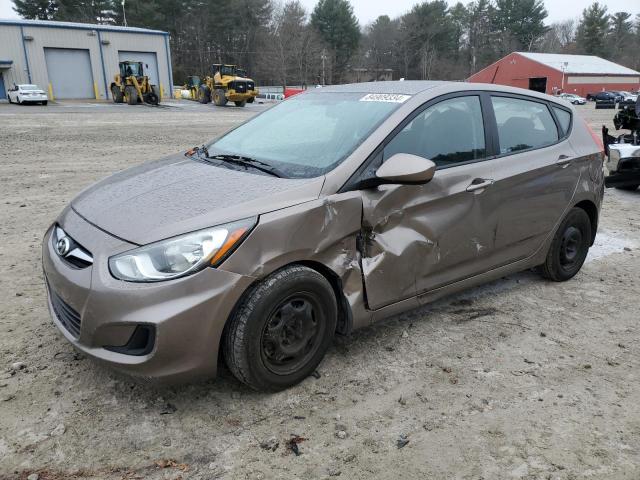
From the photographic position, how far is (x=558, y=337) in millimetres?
3559

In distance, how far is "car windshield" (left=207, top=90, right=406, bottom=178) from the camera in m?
3.07

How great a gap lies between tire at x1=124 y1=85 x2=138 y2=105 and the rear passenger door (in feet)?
104

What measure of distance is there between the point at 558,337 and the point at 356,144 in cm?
191

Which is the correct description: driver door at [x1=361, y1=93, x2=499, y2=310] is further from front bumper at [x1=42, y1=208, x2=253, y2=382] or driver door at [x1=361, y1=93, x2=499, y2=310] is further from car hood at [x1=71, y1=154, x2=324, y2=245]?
front bumper at [x1=42, y1=208, x2=253, y2=382]

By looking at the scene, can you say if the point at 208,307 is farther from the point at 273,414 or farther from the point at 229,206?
the point at 273,414

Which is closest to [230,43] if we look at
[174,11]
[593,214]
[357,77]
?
[174,11]

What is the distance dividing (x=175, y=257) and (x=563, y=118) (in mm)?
3474

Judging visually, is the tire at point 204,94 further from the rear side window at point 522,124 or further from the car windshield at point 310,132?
the rear side window at point 522,124

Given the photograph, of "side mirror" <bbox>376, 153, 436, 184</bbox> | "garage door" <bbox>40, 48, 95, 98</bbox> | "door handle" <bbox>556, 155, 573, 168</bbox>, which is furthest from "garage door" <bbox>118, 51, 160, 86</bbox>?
"side mirror" <bbox>376, 153, 436, 184</bbox>

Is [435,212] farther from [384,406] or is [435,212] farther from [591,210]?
[591,210]

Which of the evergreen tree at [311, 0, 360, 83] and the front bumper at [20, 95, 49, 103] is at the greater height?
the evergreen tree at [311, 0, 360, 83]

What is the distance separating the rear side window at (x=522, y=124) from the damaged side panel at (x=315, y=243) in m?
1.51

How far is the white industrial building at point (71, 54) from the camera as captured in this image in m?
35.8

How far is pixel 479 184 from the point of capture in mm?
3496
